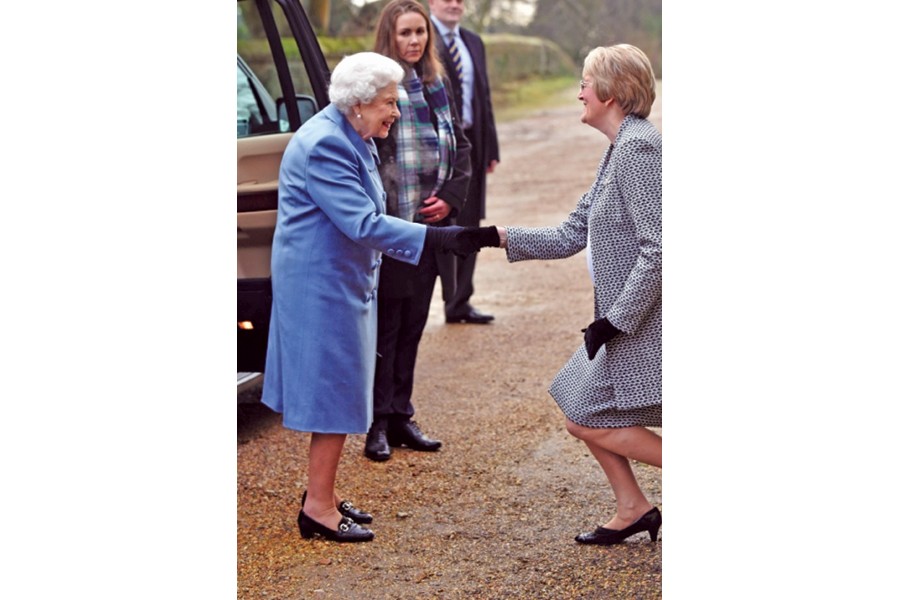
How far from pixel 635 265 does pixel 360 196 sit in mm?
822

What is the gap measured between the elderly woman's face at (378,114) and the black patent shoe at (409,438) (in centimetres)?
169

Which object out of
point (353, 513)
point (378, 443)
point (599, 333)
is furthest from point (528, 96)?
point (599, 333)

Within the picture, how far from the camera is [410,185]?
486cm

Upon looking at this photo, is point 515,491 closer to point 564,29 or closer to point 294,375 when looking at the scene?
point 294,375

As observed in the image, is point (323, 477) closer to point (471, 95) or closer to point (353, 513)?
point (353, 513)

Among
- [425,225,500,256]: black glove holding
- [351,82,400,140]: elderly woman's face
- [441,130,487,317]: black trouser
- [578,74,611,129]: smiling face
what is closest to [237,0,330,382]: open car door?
[441,130,487,317]: black trouser

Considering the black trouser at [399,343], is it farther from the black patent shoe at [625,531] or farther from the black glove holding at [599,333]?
the black glove holding at [599,333]

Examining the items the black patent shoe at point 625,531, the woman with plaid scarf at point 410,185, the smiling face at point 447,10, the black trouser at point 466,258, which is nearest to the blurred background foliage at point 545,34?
the black trouser at point 466,258

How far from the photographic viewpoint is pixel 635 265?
353 cm

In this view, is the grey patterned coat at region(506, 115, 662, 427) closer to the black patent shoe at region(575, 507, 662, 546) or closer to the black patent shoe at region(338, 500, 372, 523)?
the black patent shoe at region(575, 507, 662, 546)

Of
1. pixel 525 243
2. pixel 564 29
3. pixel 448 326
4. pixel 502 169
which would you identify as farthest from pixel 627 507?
pixel 564 29

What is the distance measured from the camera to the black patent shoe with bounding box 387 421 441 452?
17.2ft

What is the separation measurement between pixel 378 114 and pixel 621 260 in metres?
0.86

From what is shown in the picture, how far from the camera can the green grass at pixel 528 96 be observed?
22.4m
